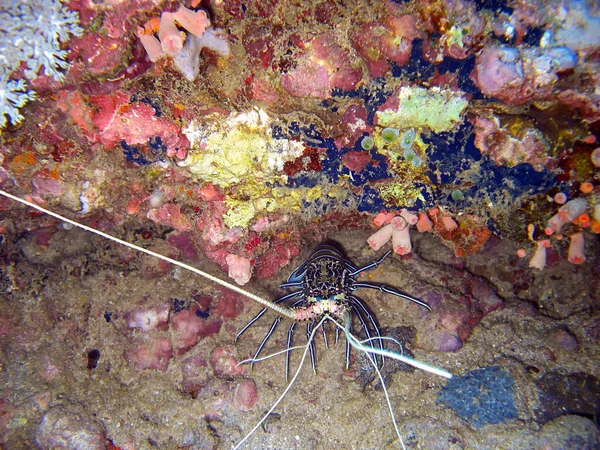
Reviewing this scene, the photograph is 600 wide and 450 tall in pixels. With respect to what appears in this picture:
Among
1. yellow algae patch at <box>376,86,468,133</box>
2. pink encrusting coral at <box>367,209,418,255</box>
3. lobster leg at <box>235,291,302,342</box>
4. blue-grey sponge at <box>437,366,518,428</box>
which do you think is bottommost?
blue-grey sponge at <box>437,366,518,428</box>

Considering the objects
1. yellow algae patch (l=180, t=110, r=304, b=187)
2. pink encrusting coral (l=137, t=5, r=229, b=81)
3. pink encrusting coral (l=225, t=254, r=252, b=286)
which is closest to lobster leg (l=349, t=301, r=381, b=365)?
pink encrusting coral (l=225, t=254, r=252, b=286)

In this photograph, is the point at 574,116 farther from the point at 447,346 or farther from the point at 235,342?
the point at 235,342

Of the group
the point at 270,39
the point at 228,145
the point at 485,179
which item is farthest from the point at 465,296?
the point at 270,39

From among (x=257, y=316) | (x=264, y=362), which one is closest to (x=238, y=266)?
(x=257, y=316)

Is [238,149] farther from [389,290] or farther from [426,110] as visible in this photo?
[389,290]

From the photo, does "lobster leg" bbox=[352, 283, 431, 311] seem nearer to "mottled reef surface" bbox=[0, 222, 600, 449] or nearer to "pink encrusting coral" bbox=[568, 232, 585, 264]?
"mottled reef surface" bbox=[0, 222, 600, 449]

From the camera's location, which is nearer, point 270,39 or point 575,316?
point 270,39
